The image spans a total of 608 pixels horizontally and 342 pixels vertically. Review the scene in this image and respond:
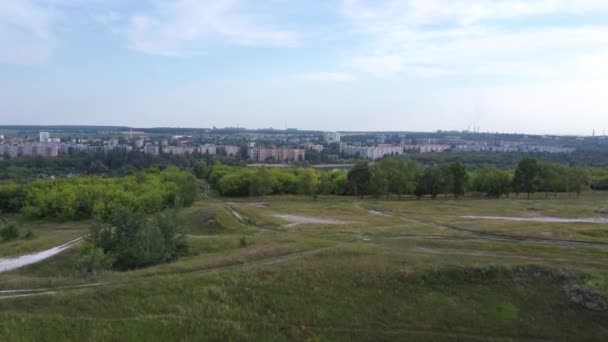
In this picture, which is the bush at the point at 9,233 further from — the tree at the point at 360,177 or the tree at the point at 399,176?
the tree at the point at 399,176

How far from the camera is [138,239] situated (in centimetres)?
3725

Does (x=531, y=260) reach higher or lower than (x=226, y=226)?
higher

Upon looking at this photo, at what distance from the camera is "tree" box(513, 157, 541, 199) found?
310ft

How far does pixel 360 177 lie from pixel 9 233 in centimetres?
6629

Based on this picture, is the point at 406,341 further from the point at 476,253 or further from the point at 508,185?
the point at 508,185

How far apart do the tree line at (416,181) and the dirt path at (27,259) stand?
60.5 m

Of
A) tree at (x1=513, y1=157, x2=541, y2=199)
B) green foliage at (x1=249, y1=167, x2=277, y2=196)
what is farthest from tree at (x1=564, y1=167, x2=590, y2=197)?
green foliage at (x1=249, y1=167, x2=277, y2=196)

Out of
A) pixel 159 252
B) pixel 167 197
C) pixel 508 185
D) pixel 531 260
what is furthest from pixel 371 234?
pixel 508 185

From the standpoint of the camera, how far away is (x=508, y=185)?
99938mm

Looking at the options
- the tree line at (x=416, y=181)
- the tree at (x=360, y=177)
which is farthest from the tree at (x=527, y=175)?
the tree at (x=360, y=177)

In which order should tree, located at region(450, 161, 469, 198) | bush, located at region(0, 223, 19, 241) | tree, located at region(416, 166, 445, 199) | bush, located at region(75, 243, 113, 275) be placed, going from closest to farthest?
1. bush, located at region(75, 243, 113, 275)
2. bush, located at region(0, 223, 19, 241)
3. tree, located at region(416, 166, 445, 199)
4. tree, located at region(450, 161, 469, 198)

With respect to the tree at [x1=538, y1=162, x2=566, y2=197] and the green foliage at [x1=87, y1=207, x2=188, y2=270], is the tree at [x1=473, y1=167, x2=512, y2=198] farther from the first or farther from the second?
the green foliage at [x1=87, y1=207, x2=188, y2=270]

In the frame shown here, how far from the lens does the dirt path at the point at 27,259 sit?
1656 inches

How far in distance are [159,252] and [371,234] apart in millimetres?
21323
